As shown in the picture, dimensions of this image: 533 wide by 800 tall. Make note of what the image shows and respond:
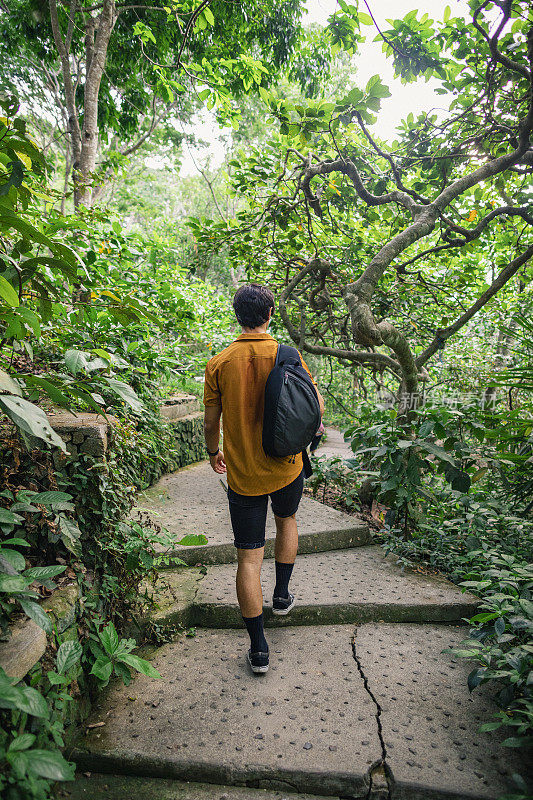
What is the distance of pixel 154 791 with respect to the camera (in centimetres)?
148

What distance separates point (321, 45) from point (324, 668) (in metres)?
7.00

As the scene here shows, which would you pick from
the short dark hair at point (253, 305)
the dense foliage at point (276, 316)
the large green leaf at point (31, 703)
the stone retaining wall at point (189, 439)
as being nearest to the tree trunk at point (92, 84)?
the dense foliage at point (276, 316)

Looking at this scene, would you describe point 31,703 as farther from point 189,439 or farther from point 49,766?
point 189,439

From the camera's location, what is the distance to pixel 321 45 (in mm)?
5684

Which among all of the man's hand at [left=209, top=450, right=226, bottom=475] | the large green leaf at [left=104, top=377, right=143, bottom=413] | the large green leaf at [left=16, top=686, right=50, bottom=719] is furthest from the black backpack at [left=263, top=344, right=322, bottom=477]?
the large green leaf at [left=16, top=686, right=50, bottom=719]

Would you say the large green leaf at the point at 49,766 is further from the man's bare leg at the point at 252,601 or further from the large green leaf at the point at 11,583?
the man's bare leg at the point at 252,601

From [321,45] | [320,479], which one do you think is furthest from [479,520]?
[321,45]

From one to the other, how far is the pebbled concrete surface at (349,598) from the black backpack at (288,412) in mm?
1020

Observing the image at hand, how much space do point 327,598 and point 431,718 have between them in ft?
2.68

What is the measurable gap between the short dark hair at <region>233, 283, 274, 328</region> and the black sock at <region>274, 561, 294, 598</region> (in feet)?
4.14

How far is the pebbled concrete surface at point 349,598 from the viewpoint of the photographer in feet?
7.80

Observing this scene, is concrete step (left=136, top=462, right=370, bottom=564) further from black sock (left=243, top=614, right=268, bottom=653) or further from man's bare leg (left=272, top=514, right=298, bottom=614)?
black sock (left=243, top=614, right=268, bottom=653)

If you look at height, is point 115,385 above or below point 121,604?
above

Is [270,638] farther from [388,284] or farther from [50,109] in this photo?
[50,109]
